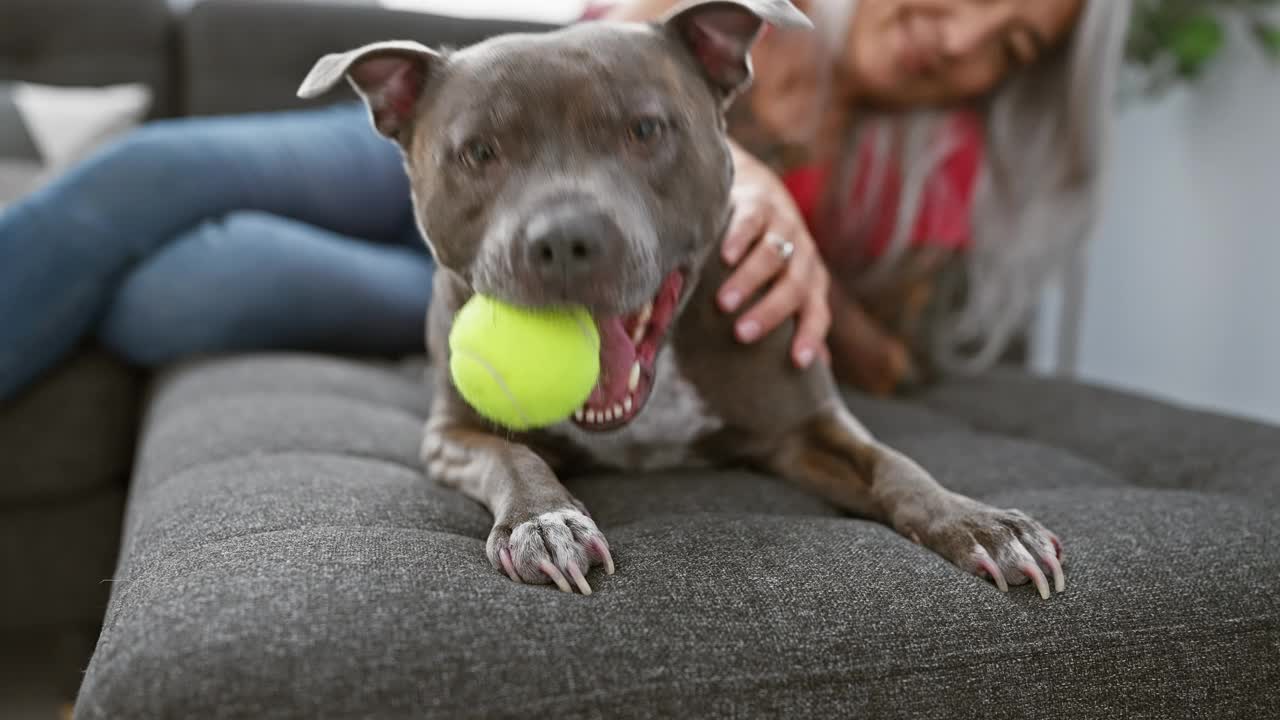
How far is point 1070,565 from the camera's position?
46.2 inches

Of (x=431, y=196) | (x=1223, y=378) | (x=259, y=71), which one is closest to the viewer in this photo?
(x=431, y=196)

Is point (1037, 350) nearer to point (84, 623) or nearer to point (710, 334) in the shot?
point (710, 334)

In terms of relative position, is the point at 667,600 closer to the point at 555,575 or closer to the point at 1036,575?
the point at 555,575

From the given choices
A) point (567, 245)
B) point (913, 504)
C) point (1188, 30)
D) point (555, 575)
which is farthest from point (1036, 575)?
point (1188, 30)

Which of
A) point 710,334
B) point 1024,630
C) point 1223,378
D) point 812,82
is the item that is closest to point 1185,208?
point 1223,378

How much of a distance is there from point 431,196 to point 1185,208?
341 centimetres

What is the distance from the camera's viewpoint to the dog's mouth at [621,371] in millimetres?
1287

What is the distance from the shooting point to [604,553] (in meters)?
1.10

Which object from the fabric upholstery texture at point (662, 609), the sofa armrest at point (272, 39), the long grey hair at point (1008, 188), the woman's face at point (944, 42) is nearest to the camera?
the fabric upholstery texture at point (662, 609)

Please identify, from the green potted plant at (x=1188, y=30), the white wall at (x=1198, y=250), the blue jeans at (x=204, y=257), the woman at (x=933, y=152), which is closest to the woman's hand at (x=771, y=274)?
the woman at (x=933, y=152)

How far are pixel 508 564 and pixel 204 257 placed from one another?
4.65ft

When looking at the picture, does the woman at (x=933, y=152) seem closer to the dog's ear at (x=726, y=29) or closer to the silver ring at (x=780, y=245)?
the silver ring at (x=780, y=245)

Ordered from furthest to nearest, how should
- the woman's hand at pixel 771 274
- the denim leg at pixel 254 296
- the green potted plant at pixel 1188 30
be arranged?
the green potted plant at pixel 1188 30 → the denim leg at pixel 254 296 → the woman's hand at pixel 771 274

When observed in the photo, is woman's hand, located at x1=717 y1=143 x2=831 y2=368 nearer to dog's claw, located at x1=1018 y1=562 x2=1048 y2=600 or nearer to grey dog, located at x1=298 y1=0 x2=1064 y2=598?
grey dog, located at x1=298 y1=0 x2=1064 y2=598
